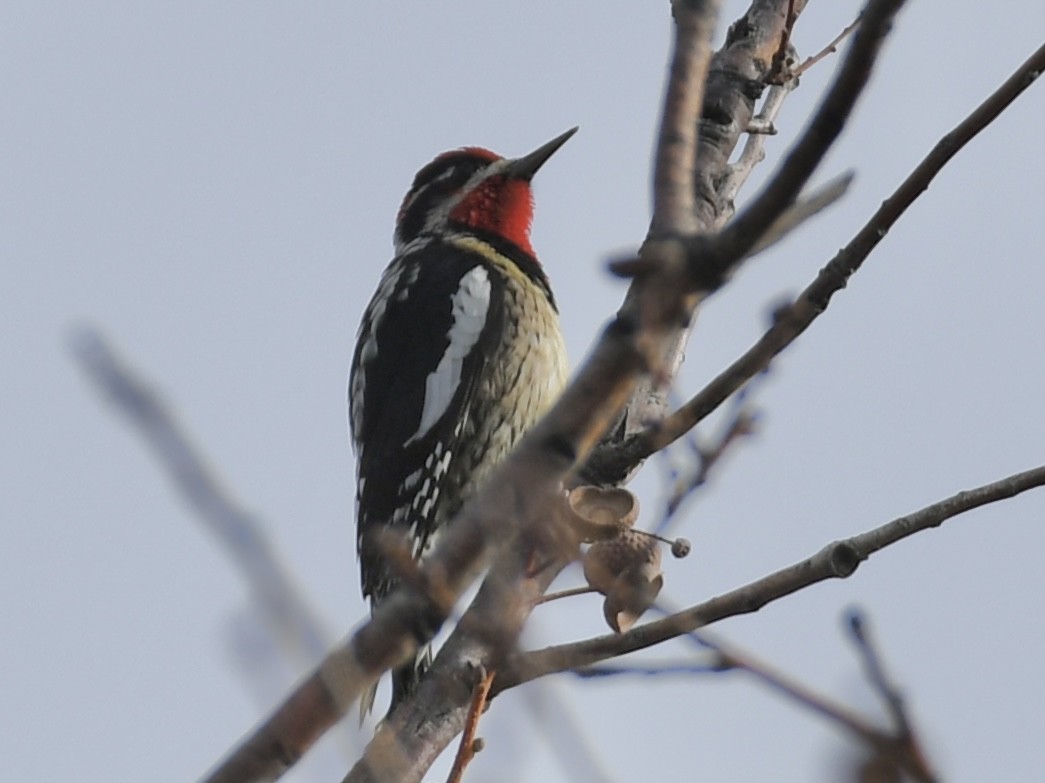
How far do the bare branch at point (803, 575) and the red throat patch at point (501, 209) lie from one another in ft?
12.1

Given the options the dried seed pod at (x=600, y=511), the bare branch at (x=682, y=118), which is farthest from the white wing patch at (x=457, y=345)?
the bare branch at (x=682, y=118)

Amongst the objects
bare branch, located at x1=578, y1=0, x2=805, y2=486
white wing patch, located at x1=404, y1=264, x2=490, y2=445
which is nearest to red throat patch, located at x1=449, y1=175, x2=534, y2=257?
white wing patch, located at x1=404, y1=264, x2=490, y2=445

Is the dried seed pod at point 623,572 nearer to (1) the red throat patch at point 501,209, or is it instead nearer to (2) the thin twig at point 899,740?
(2) the thin twig at point 899,740

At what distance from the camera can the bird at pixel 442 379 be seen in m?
4.99

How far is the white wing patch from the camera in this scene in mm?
5121

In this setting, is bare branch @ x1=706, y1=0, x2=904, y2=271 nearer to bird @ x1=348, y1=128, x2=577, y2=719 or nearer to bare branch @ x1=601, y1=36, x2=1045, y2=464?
bare branch @ x1=601, y1=36, x2=1045, y2=464

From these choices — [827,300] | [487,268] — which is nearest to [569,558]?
[827,300]

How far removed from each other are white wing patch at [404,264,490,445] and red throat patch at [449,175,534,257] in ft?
2.05

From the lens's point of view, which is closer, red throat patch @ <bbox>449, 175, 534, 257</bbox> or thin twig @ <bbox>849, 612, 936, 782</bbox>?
thin twig @ <bbox>849, 612, 936, 782</bbox>

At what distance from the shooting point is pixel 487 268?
5.57 metres

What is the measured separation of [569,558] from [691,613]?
79 centimetres

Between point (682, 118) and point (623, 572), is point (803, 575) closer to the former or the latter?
point (623, 572)

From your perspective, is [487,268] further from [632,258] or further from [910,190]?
[632,258]

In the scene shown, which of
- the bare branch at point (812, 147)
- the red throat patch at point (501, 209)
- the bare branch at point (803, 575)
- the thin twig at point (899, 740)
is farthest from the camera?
the red throat patch at point (501, 209)
